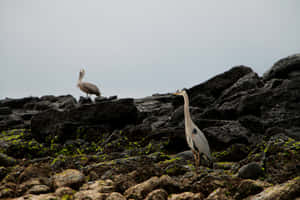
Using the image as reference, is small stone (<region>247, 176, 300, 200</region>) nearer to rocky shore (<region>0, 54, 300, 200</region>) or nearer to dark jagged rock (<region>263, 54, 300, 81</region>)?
rocky shore (<region>0, 54, 300, 200</region>)

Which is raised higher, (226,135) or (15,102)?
(15,102)

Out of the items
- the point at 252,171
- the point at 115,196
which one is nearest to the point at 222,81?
the point at 252,171

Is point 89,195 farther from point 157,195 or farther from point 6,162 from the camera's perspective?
point 6,162

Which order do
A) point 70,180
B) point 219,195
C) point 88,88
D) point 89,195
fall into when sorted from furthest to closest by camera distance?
point 88,88, point 70,180, point 89,195, point 219,195

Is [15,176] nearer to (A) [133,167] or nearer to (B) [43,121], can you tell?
(A) [133,167]

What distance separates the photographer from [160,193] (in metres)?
6.82

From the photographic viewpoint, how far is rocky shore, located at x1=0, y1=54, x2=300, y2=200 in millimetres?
7223

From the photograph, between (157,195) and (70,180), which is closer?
(157,195)

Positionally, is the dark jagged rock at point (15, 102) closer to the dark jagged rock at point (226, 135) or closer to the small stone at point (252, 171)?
the dark jagged rock at point (226, 135)

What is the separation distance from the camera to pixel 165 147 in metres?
12.6

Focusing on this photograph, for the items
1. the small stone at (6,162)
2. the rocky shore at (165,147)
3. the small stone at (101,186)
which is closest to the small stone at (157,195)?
the rocky shore at (165,147)

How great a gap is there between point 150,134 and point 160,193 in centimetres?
719

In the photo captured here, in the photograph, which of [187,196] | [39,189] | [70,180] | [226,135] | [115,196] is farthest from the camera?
[226,135]

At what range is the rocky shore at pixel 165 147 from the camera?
722cm
